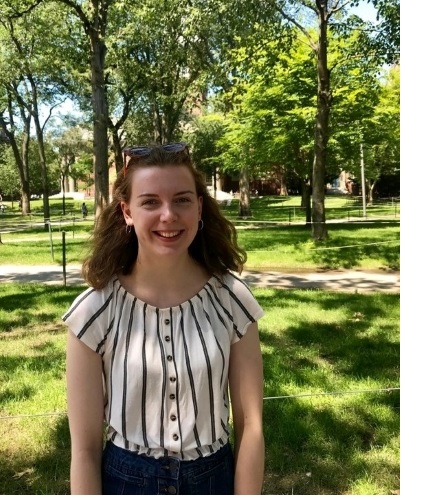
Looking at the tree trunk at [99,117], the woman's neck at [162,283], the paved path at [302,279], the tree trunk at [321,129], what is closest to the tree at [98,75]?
the tree trunk at [99,117]

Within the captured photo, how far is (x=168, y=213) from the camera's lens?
1380mm

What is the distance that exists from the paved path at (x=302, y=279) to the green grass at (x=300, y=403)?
6.95ft

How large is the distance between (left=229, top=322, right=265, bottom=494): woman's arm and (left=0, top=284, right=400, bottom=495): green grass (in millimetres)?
1528

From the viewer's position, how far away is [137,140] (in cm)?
3222

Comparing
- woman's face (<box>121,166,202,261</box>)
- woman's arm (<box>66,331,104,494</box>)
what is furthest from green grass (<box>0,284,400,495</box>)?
woman's face (<box>121,166,202,261</box>)

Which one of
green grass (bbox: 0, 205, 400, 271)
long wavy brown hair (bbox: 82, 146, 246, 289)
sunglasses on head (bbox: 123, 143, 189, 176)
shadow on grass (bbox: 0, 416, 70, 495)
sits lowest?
shadow on grass (bbox: 0, 416, 70, 495)

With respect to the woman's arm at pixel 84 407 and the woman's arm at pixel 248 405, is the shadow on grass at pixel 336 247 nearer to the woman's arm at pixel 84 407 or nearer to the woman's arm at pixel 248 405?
the woman's arm at pixel 248 405

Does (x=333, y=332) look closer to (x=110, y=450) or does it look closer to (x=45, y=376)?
(x=45, y=376)

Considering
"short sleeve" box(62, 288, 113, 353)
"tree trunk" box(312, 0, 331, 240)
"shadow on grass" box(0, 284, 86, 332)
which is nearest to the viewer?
"short sleeve" box(62, 288, 113, 353)

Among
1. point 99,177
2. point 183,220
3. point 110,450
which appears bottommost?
point 110,450

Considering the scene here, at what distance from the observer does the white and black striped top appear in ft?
4.53

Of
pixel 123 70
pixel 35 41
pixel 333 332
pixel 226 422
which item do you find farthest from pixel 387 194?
pixel 226 422

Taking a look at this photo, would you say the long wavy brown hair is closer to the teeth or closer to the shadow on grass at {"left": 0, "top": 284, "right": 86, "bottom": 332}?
the teeth

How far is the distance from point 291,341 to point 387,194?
38918 millimetres
